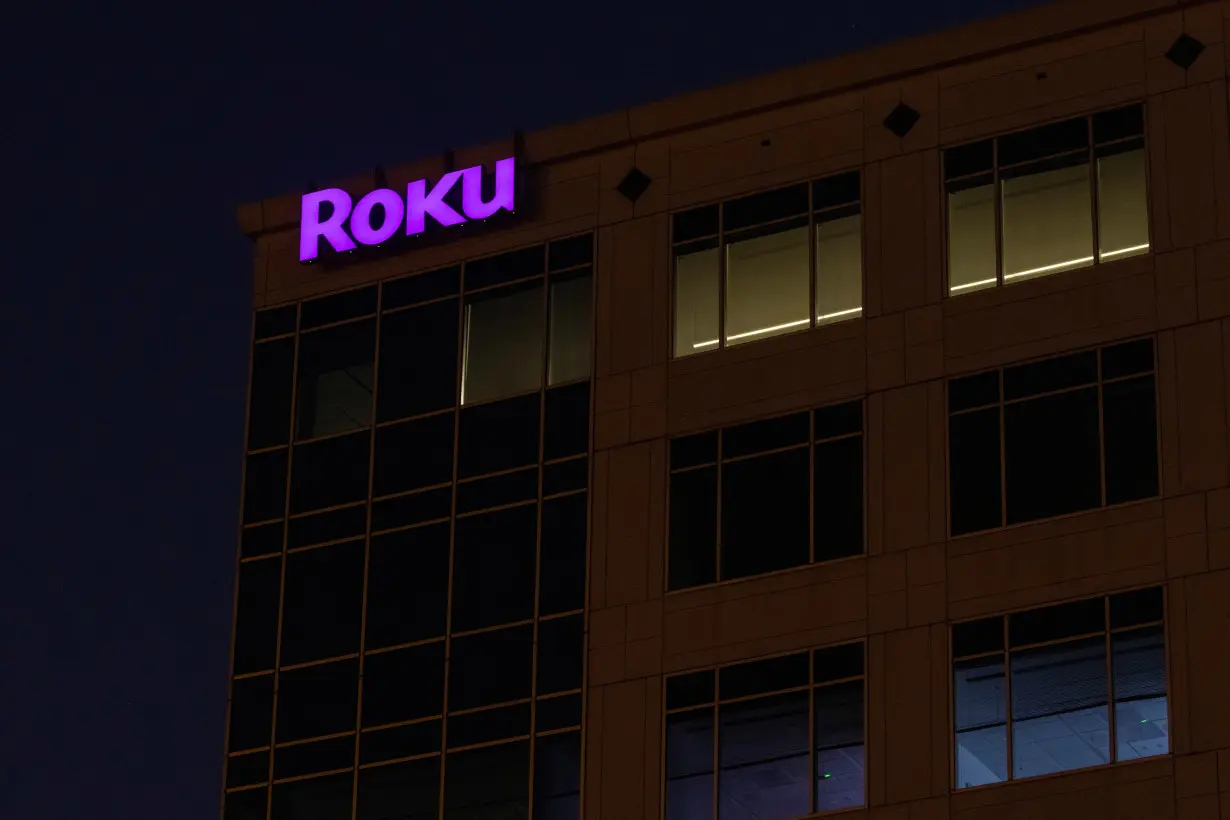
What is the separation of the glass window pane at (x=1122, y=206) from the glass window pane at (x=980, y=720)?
7.76 m

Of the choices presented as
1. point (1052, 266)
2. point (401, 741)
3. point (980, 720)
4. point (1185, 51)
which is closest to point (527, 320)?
point (401, 741)

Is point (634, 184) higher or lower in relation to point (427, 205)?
lower

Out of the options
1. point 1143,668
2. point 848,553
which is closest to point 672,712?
point 848,553

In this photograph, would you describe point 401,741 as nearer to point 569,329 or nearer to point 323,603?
point 323,603

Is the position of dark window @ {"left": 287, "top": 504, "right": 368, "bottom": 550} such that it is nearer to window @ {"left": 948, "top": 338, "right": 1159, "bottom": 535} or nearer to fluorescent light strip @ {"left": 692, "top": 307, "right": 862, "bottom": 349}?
fluorescent light strip @ {"left": 692, "top": 307, "right": 862, "bottom": 349}

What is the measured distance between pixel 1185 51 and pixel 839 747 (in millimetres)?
14787

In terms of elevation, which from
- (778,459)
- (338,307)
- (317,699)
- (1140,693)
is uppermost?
(338,307)

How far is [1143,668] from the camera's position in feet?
181

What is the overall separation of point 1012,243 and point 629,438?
8517 millimetres

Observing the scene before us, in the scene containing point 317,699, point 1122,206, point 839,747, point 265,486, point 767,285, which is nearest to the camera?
point 839,747

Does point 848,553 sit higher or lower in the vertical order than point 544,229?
lower

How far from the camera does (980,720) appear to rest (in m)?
56.3

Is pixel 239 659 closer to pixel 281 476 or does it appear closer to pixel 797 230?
pixel 281 476

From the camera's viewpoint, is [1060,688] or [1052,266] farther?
[1052,266]
